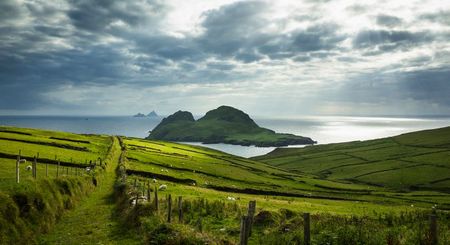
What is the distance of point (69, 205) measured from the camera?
113ft

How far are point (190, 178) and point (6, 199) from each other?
59616 mm

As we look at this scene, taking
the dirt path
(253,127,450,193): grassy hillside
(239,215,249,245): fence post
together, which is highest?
(239,215,249,245): fence post

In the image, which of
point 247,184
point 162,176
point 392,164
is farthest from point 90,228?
point 392,164

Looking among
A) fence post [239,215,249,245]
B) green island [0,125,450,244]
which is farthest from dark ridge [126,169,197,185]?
fence post [239,215,249,245]

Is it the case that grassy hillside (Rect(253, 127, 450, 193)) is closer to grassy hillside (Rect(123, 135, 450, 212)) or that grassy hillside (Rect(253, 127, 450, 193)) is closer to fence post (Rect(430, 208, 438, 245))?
grassy hillside (Rect(123, 135, 450, 212))

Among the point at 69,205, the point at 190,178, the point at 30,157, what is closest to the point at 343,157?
the point at 190,178

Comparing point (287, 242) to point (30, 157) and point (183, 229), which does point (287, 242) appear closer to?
point (183, 229)

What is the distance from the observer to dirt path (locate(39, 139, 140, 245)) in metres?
24.3

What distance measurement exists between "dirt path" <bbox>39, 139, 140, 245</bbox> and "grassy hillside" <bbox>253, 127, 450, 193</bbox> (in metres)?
102

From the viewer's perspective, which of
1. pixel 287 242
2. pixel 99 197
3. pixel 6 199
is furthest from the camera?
pixel 99 197

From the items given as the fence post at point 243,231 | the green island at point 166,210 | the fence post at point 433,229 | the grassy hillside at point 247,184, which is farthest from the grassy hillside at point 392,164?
the fence post at point 243,231

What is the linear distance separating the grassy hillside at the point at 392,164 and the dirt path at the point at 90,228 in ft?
335

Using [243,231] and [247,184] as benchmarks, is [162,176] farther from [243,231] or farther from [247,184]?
[243,231]

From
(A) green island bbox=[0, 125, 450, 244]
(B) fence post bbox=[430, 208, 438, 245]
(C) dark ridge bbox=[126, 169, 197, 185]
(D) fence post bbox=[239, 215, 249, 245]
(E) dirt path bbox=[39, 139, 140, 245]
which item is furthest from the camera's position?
(C) dark ridge bbox=[126, 169, 197, 185]
